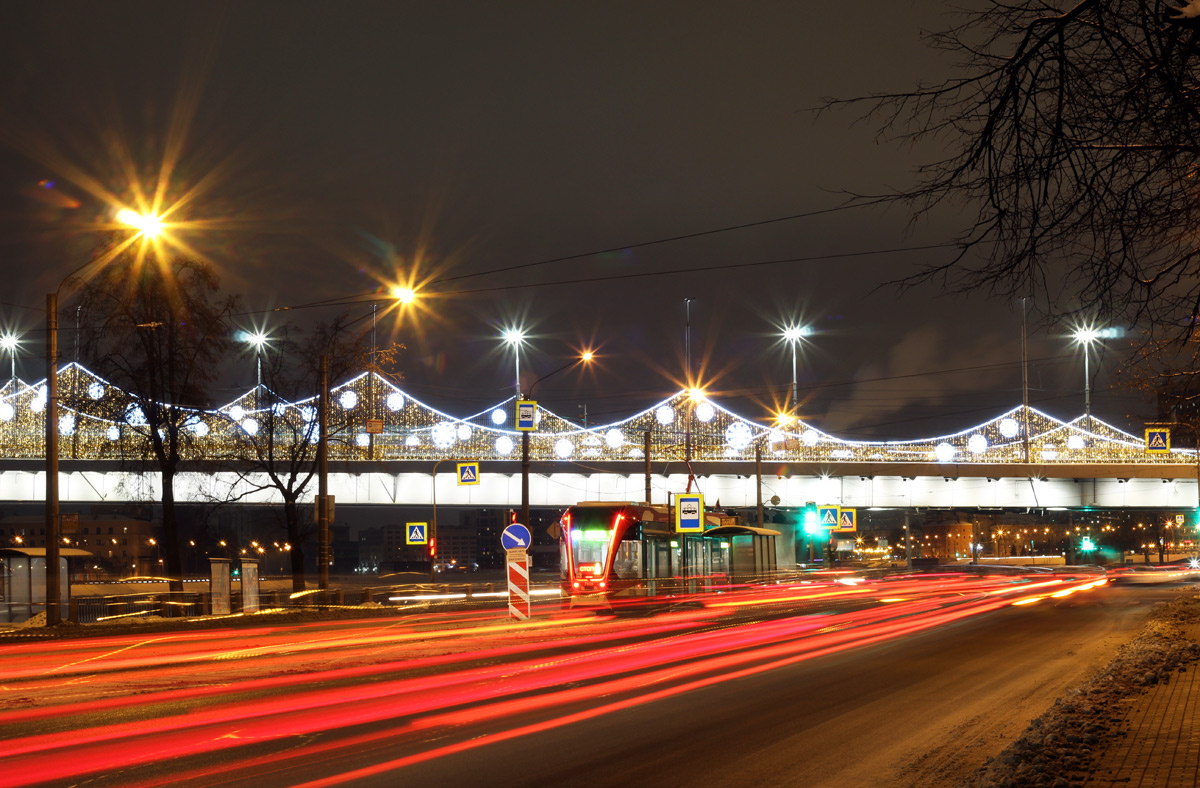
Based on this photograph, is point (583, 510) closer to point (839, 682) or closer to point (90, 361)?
point (90, 361)

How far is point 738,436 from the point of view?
250ft

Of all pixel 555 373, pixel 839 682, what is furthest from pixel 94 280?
pixel 839 682

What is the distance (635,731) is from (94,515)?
195ft

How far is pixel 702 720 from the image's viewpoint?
1127 centimetres

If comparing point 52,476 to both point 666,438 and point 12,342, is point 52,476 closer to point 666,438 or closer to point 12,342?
point 12,342

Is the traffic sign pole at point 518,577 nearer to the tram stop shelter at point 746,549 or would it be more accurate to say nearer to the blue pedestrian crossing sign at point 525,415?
the blue pedestrian crossing sign at point 525,415

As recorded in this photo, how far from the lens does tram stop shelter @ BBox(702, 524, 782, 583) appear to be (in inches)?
1629

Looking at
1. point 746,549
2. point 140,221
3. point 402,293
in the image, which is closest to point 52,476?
point 140,221

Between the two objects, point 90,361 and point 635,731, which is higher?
point 90,361

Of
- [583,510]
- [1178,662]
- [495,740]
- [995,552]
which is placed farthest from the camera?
[995,552]

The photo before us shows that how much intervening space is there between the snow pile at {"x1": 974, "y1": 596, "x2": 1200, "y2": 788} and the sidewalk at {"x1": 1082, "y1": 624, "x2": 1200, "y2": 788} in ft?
0.31

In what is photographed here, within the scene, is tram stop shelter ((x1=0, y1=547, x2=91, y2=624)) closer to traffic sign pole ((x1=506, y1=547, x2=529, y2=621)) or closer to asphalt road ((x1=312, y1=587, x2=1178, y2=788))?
traffic sign pole ((x1=506, y1=547, x2=529, y2=621))

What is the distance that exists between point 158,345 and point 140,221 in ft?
44.6

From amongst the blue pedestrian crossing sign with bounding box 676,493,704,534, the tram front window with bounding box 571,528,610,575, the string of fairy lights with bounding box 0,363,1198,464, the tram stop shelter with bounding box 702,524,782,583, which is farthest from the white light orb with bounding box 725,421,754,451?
the tram front window with bounding box 571,528,610,575
